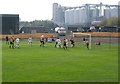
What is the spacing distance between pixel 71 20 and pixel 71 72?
135 meters

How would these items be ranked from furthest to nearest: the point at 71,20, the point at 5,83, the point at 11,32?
the point at 71,20, the point at 11,32, the point at 5,83

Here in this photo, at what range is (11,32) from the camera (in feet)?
237

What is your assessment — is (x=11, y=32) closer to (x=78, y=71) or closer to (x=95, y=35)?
(x=95, y=35)

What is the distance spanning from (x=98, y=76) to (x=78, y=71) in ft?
7.38

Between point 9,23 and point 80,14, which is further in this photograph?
point 80,14

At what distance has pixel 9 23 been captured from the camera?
233 ft

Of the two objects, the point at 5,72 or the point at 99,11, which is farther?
the point at 99,11

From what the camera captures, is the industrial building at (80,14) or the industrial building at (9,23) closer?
the industrial building at (9,23)

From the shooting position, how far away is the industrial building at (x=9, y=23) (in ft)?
232

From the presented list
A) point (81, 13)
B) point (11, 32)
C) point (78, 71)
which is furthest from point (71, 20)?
point (78, 71)

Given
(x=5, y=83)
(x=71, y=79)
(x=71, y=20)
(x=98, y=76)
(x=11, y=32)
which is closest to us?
(x=5, y=83)

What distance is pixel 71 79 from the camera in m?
15.1

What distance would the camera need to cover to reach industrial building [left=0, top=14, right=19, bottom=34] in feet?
232

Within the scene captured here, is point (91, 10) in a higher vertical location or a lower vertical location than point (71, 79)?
higher
